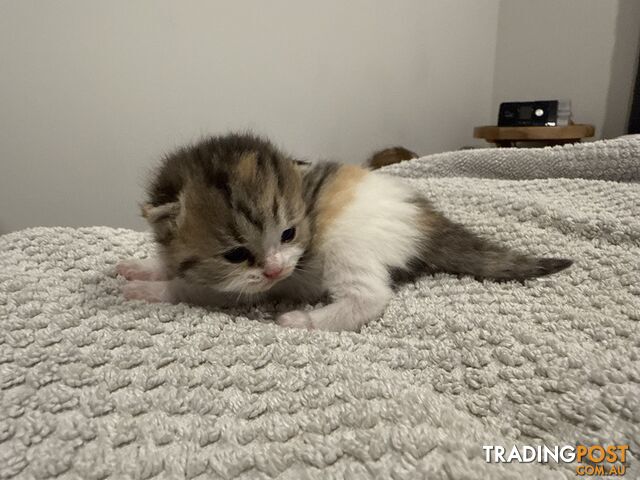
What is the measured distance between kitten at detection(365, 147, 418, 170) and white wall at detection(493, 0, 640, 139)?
0.88m

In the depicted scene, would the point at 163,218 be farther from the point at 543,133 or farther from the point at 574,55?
the point at 574,55

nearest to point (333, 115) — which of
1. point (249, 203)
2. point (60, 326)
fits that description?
point (249, 203)

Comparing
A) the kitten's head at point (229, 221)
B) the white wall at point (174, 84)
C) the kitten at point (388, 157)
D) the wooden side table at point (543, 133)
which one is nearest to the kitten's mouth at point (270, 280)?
the kitten's head at point (229, 221)

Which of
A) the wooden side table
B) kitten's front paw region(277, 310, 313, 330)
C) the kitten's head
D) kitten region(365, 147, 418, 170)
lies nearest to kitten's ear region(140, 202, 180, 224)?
the kitten's head

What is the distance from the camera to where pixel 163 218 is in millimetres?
846

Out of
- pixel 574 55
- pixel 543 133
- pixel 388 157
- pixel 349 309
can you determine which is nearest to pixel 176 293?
pixel 349 309

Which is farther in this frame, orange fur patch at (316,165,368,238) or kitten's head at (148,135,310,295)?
orange fur patch at (316,165,368,238)

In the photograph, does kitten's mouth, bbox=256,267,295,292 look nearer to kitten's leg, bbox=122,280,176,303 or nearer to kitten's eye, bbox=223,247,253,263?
kitten's eye, bbox=223,247,253,263

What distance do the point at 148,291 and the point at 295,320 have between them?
0.29 metres

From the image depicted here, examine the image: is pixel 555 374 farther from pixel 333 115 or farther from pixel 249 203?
pixel 333 115

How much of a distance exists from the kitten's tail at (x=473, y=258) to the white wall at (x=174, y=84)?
3.88 feet

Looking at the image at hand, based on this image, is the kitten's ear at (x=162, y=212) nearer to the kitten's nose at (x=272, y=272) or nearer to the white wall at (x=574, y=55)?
the kitten's nose at (x=272, y=272)

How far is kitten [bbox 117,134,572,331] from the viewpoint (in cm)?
81

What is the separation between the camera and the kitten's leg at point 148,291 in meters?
0.87
